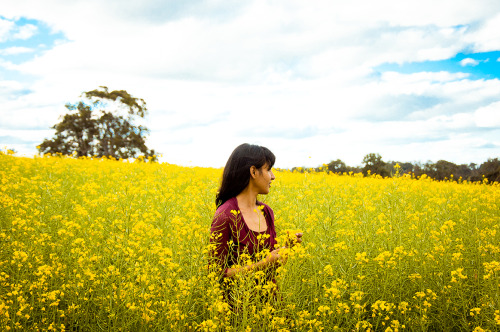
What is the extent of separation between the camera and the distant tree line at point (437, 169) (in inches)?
522

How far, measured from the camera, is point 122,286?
8.75ft

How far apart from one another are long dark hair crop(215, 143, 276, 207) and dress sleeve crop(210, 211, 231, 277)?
0.31m

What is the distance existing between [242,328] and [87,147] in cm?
2638

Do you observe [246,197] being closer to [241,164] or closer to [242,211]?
[242,211]

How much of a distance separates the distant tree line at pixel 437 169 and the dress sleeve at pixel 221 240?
9.58 meters

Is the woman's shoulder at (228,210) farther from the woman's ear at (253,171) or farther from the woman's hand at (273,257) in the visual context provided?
the woman's hand at (273,257)

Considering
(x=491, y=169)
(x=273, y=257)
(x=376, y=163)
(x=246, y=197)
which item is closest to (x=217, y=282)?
(x=273, y=257)

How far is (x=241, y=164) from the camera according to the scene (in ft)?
9.79

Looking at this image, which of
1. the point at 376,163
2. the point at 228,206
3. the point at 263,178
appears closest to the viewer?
the point at 228,206

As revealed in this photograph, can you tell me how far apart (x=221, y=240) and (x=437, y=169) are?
1777cm

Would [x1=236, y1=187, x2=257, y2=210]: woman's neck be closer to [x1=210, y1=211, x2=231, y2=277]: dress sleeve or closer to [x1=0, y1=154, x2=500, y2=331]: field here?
[x1=210, y1=211, x2=231, y2=277]: dress sleeve

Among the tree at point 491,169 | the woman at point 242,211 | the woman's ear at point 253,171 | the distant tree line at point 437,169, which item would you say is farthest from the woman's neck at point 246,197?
the tree at point 491,169

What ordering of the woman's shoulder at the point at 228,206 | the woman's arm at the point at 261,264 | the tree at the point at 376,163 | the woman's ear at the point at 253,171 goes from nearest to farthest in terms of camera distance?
the woman's arm at the point at 261,264 < the woman's shoulder at the point at 228,206 < the woman's ear at the point at 253,171 < the tree at the point at 376,163

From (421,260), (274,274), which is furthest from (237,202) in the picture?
(421,260)
